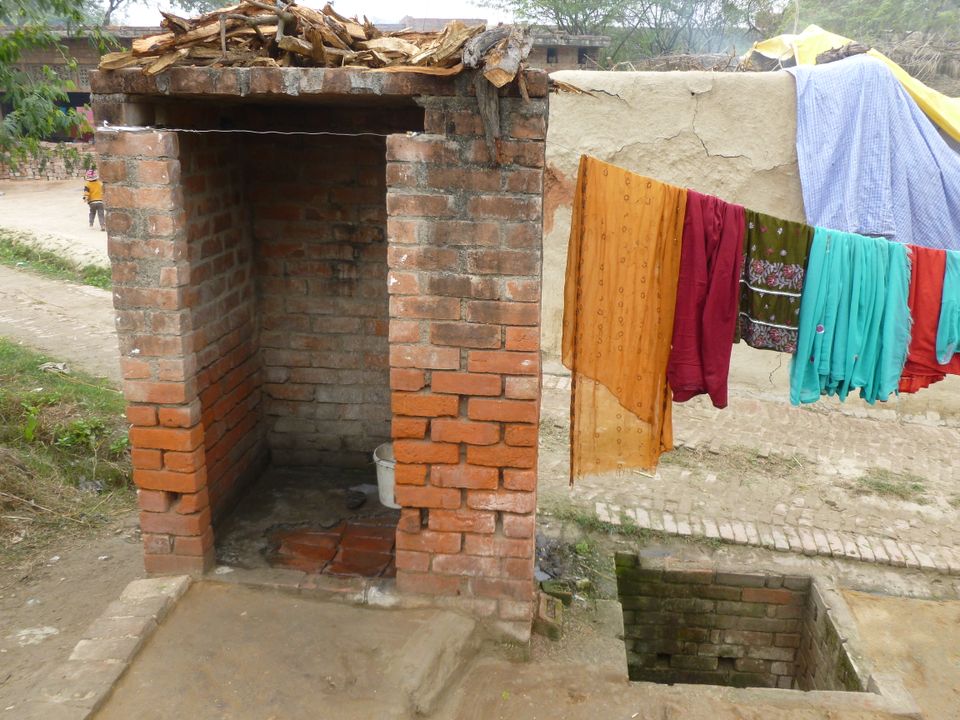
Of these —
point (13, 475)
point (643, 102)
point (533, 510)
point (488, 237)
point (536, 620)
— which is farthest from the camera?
point (643, 102)

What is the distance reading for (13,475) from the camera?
194 inches

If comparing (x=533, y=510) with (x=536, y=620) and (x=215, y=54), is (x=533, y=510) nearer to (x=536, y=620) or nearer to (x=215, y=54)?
(x=536, y=620)

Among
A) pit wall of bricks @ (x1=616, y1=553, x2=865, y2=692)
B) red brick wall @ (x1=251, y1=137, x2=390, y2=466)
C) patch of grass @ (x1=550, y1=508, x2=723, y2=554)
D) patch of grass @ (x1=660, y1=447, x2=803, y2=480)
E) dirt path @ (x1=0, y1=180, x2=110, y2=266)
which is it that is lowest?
pit wall of bricks @ (x1=616, y1=553, x2=865, y2=692)

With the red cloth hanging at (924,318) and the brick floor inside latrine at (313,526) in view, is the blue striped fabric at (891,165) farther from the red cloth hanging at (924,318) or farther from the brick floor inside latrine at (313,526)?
the brick floor inside latrine at (313,526)

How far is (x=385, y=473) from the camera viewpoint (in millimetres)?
4293

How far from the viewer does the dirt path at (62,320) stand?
7922 mm

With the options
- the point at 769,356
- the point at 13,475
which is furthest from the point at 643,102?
the point at 13,475

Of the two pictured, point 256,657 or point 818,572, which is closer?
point 256,657

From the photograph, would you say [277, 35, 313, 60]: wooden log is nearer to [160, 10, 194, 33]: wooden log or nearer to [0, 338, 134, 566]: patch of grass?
[160, 10, 194, 33]: wooden log

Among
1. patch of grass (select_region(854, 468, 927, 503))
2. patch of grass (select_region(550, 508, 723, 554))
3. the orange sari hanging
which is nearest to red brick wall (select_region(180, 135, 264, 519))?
the orange sari hanging

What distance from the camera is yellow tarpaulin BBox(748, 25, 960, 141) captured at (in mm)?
6863

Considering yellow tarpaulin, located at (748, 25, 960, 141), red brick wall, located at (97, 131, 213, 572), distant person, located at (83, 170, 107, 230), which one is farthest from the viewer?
distant person, located at (83, 170, 107, 230)

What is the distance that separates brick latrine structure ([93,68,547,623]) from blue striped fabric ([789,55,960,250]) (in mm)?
4099

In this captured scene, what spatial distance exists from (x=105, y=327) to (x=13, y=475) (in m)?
4.40
